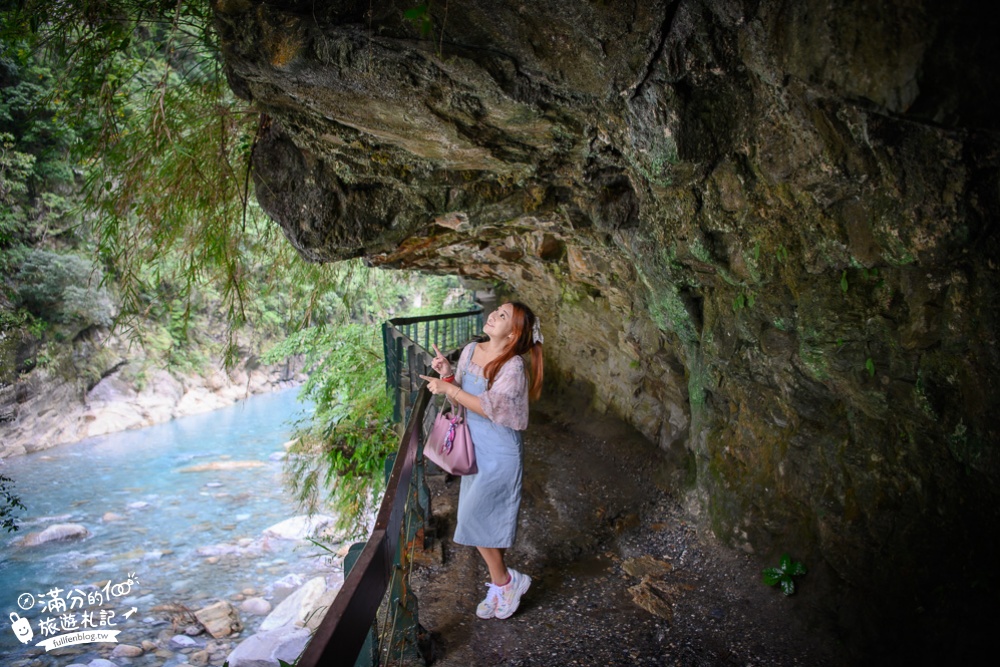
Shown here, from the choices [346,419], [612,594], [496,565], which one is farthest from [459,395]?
[346,419]

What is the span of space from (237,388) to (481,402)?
23071mm

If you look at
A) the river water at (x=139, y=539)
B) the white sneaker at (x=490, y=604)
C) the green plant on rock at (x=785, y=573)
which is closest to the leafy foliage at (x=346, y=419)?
the river water at (x=139, y=539)

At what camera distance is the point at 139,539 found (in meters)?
10.5

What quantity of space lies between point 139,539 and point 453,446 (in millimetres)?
10723

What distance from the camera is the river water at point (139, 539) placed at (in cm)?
833

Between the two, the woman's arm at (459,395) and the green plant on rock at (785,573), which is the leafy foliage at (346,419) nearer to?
the woman's arm at (459,395)

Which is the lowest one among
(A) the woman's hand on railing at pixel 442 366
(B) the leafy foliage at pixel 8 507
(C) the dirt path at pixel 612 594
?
(B) the leafy foliage at pixel 8 507

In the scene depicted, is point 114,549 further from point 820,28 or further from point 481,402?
point 820,28

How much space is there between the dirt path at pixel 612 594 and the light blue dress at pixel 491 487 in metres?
0.53

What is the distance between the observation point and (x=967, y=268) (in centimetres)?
199

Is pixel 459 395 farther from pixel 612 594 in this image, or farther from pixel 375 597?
pixel 612 594

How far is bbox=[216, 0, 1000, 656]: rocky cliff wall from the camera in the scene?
1870 millimetres

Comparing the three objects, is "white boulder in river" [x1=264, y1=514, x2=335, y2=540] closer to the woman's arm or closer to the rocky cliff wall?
the rocky cliff wall

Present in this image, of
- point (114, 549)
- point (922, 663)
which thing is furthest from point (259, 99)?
point (114, 549)
